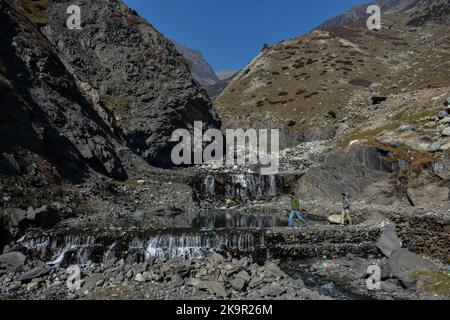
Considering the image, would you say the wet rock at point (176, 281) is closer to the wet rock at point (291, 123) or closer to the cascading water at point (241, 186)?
the cascading water at point (241, 186)

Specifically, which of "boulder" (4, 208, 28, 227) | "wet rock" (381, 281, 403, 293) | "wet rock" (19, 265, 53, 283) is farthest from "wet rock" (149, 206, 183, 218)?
"wet rock" (381, 281, 403, 293)

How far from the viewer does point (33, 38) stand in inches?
1617

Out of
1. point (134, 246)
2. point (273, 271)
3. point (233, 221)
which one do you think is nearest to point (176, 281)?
point (273, 271)

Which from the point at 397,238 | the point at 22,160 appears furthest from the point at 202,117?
the point at 397,238

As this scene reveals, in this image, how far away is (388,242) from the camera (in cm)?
2031

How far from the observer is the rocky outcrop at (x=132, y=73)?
51188 millimetres

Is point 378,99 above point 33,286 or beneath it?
above

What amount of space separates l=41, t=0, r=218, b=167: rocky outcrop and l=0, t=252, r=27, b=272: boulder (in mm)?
31428

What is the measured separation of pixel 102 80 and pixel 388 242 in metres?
47.0

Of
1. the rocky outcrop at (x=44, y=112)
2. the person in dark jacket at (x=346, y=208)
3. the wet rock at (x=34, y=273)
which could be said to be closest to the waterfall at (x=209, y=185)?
the rocky outcrop at (x=44, y=112)

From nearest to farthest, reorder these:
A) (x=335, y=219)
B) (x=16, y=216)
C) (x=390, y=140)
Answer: (x=16, y=216) → (x=335, y=219) → (x=390, y=140)

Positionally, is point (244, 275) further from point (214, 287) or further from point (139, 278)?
point (139, 278)

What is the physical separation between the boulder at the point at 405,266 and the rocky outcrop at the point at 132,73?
1481 inches

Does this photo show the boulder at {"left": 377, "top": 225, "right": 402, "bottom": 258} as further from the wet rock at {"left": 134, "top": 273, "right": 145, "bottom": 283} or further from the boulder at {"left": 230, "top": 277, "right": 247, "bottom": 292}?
the wet rock at {"left": 134, "top": 273, "right": 145, "bottom": 283}
